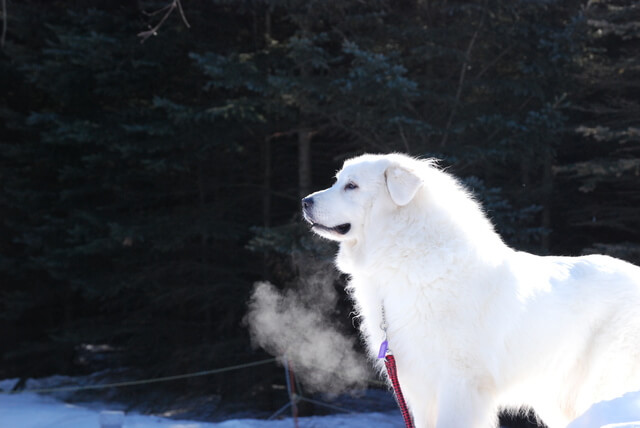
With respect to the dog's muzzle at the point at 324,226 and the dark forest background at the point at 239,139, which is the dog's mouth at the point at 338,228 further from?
the dark forest background at the point at 239,139

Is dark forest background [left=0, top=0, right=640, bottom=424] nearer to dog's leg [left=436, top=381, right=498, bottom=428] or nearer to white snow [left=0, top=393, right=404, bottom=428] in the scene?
white snow [left=0, top=393, right=404, bottom=428]

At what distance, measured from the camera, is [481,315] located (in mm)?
3250

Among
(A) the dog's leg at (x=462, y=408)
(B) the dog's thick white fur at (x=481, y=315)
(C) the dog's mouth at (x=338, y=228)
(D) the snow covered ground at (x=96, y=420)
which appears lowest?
(D) the snow covered ground at (x=96, y=420)

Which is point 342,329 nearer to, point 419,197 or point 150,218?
point 150,218

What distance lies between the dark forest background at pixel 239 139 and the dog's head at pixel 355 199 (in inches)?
197

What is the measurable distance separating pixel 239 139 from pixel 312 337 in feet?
13.8

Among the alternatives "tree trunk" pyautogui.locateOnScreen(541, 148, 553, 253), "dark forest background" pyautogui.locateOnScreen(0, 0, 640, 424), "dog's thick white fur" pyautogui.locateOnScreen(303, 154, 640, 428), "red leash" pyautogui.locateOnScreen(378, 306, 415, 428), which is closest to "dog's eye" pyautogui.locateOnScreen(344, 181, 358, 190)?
"dog's thick white fur" pyautogui.locateOnScreen(303, 154, 640, 428)

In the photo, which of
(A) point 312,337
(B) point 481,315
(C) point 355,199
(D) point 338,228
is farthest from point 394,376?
(A) point 312,337

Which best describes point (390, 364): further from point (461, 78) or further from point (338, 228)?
point (461, 78)

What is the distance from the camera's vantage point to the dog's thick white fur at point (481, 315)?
3.21 m

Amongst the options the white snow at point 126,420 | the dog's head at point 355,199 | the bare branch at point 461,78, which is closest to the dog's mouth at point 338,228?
the dog's head at point 355,199

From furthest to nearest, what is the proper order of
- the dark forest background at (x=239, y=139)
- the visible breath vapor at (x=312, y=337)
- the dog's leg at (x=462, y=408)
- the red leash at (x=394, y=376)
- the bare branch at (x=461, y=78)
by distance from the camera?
the visible breath vapor at (x=312, y=337), the bare branch at (x=461, y=78), the dark forest background at (x=239, y=139), the red leash at (x=394, y=376), the dog's leg at (x=462, y=408)

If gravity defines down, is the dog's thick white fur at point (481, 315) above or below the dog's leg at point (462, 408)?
above

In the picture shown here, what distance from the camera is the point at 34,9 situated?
39.6 feet
